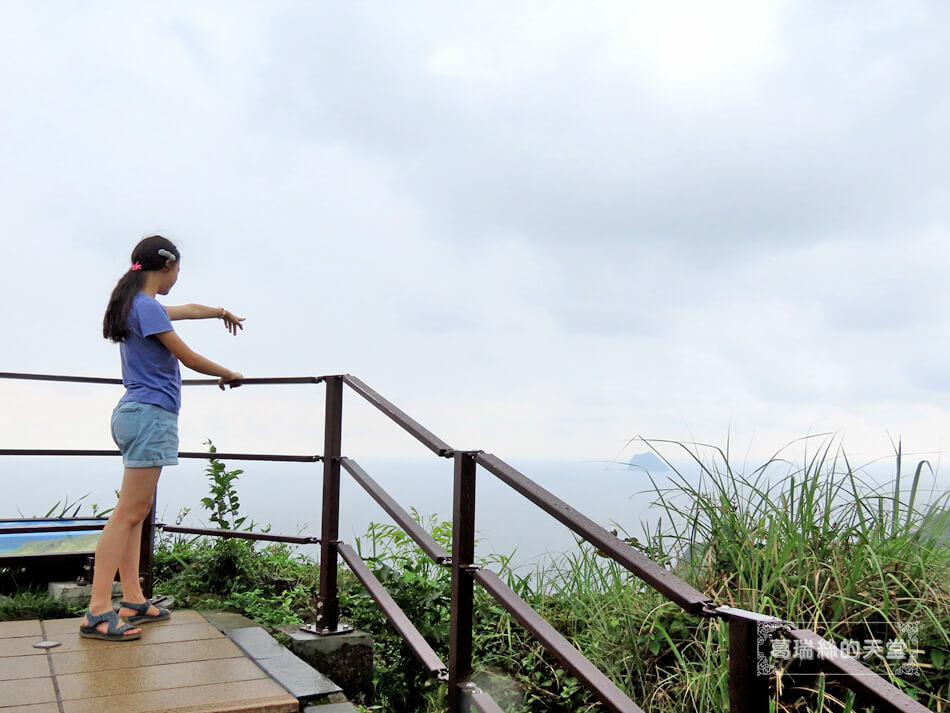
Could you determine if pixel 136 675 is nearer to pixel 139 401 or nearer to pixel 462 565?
pixel 139 401

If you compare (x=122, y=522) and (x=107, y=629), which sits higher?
(x=122, y=522)

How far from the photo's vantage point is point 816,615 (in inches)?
120

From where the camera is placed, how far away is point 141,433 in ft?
11.2

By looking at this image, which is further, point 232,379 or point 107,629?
point 232,379

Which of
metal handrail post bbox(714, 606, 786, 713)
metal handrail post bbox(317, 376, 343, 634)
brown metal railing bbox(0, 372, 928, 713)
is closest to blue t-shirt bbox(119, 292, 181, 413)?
brown metal railing bbox(0, 372, 928, 713)

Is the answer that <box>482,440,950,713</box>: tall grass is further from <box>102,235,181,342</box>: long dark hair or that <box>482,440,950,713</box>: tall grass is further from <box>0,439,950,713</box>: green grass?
<box>102,235,181,342</box>: long dark hair

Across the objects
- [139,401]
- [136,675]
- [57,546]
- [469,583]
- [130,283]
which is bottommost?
[136,675]

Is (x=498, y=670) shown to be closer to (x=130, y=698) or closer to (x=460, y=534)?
(x=460, y=534)

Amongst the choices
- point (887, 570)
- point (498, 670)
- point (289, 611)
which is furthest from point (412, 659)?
point (887, 570)

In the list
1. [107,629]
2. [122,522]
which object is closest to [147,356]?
[122,522]

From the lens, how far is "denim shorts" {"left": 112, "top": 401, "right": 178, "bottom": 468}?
3420 millimetres

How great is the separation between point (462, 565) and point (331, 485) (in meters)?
1.24

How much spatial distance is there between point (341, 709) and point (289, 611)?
1453 millimetres

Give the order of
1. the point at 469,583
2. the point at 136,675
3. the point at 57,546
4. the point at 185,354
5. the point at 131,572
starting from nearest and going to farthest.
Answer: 1. the point at 469,583
2. the point at 136,675
3. the point at 185,354
4. the point at 131,572
5. the point at 57,546
